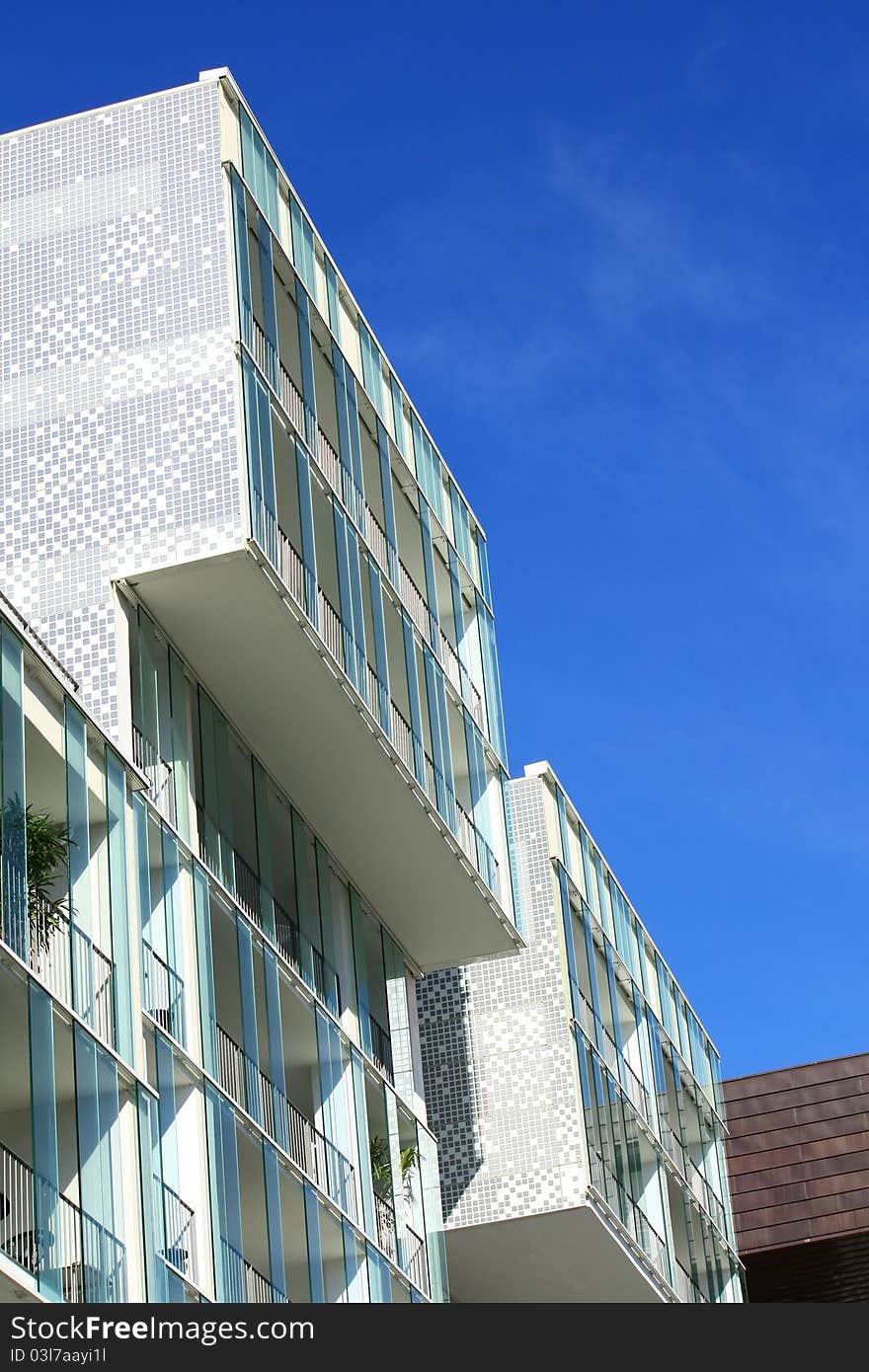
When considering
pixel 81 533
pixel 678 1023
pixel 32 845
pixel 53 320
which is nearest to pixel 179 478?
pixel 81 533

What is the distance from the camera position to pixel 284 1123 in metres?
26.8

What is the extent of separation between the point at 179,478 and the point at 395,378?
8313mm

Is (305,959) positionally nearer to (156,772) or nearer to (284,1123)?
(284,1123)

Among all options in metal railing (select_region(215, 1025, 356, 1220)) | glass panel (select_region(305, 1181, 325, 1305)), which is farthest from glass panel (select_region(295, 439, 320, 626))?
glass panel (select_region(305, 1181, 325, 1305))

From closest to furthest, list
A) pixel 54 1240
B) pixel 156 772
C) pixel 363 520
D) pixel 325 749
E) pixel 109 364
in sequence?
pixel 54 1240
pixel 156 772
pixel 109 364
pixel 325 749
pixel 363 520

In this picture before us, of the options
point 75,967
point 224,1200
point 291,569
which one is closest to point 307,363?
point 291,569

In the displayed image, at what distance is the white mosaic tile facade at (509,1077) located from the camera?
111ft

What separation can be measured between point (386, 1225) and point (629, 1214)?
7580mm

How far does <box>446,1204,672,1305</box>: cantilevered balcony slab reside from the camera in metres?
34.0

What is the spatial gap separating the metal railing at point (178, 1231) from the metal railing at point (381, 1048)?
7618 millimetres

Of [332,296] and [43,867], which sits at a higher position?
[332,296]

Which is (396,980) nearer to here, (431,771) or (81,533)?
(431,771)

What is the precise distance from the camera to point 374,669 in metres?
29.6

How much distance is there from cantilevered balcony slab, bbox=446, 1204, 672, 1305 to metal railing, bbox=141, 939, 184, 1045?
1097 cm
